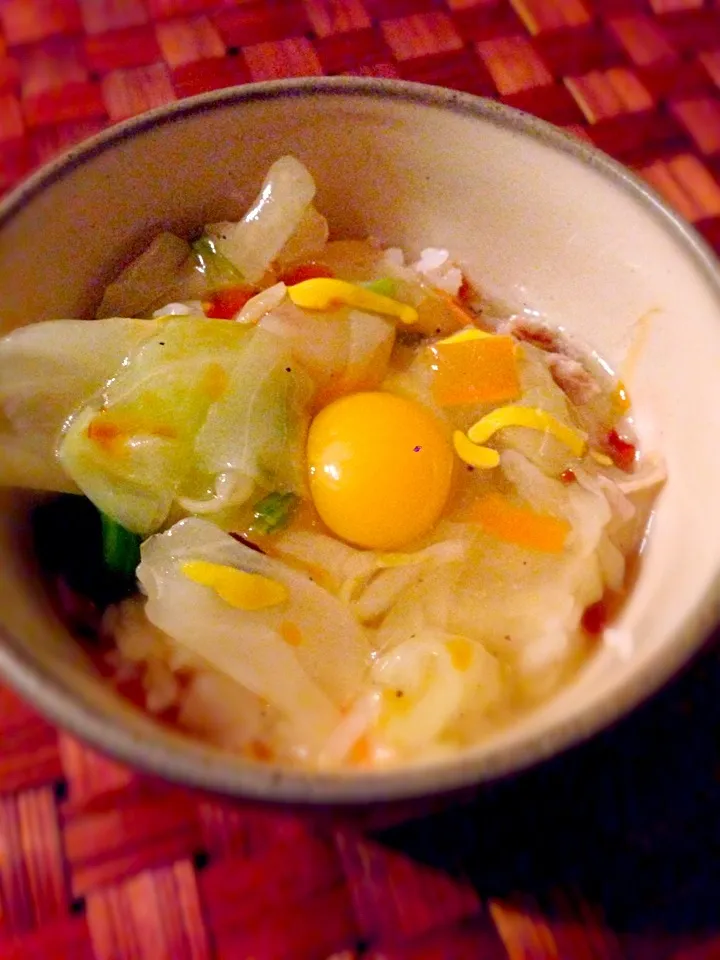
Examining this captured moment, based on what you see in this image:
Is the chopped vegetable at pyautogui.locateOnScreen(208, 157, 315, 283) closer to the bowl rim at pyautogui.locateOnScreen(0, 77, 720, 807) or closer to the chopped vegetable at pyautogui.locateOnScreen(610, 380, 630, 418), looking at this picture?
the chopped vegetable at pyautogui.locateOnScreen(610, 380, 630, 418)

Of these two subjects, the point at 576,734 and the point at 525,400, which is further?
the point at 525,400

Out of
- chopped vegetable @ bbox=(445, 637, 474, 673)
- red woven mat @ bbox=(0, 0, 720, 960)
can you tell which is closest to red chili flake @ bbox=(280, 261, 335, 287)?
chopped vegetable @ bbox=(445, 637, 474, 673)

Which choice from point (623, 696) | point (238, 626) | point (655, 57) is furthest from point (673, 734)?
point (655, 57)

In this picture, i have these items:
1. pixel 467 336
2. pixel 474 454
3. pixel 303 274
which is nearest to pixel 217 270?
pixel 303 274

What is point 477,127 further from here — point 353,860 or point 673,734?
point 353,860

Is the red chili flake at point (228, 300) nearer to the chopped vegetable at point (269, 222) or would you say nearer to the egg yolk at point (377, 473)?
the chopped vegetable at point (269, 222)

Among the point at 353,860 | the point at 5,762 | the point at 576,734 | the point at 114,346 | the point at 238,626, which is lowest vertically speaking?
the point at 5,762
